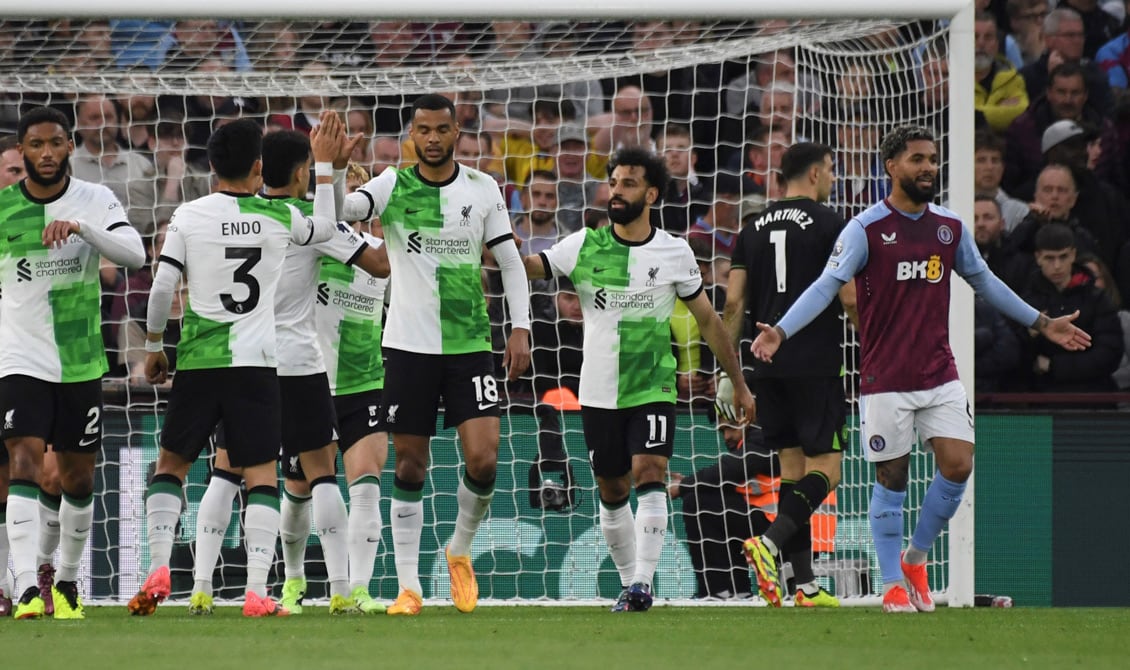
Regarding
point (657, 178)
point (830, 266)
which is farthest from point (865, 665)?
point (657, 178)

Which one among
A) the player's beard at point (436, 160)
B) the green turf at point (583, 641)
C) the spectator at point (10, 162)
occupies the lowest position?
the green turf at point (583, 641)

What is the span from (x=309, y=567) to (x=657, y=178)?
3480 mm

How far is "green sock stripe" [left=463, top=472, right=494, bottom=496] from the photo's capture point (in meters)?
8.01

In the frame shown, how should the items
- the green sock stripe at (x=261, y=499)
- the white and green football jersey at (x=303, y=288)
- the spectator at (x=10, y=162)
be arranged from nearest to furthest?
the green sock stripe at (x=261, y=499) < the white and green football jersey at (x=303, y=288) < the spectator at (x=10, y=162)

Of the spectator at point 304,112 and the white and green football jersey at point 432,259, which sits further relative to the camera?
the spectator at point 304,112

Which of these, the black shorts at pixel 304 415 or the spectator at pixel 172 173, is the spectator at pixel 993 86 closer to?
the spectator at pixel 172 173

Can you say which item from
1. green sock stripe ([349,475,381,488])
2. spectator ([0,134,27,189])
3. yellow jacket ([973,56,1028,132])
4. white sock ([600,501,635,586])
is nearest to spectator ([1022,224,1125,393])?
yellow jacket ([973,56,1028,132])

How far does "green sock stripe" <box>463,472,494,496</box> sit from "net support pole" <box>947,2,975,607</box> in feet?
8.67

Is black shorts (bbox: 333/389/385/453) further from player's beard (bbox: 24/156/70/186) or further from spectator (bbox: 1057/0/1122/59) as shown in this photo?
spectator (bbox: 1057/0/1122/59)

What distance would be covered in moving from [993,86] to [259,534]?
737cm

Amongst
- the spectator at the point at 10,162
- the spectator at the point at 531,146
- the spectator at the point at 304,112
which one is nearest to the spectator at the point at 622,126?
the spectator at the point at 531,146

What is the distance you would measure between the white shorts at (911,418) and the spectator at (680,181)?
11.5 feet

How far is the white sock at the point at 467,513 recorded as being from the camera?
8.06 meters

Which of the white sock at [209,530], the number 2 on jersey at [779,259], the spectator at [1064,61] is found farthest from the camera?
the spectator at [1064,61]
